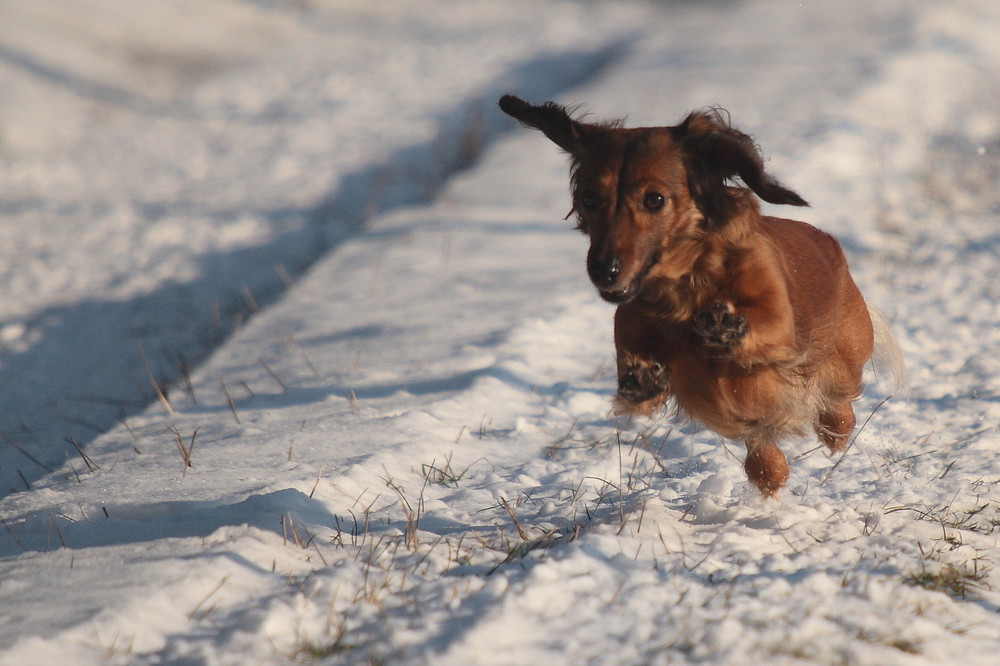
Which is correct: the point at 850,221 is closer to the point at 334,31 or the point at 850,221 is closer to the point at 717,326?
the point at 717,326

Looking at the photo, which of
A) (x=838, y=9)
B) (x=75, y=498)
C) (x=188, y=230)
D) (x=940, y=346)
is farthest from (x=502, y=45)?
(x=75, y=498)

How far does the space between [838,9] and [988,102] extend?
4.60m

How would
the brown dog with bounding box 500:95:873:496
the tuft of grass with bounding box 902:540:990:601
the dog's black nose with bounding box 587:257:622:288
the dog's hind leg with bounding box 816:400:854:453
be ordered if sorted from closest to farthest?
1. the tuft of grass with bounding box 902:540:990:601
2. the dog's black nose with bounding box 587:257:622:288
3. the brown dog with bounding box 500:95:873:496
4. the dog's hind leg with bounding box 816:400:854:453

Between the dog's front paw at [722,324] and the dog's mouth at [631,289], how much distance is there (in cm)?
20

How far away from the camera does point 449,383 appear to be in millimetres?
4453

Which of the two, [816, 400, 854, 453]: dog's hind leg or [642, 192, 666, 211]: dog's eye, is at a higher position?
[642, 192, 666, 211]: dog's eye

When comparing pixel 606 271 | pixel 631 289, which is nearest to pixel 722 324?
pixel 631 289

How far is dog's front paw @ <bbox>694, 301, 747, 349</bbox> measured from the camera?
2.69 metres

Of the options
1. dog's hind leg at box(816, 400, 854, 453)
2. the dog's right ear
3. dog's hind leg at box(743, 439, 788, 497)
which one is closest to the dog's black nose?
the dog's right ear

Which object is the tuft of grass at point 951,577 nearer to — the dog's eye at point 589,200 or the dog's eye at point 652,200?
the dog's eye at point 652,200

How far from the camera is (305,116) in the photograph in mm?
11703

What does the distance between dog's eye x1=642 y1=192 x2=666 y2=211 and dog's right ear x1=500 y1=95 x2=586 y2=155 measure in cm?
46

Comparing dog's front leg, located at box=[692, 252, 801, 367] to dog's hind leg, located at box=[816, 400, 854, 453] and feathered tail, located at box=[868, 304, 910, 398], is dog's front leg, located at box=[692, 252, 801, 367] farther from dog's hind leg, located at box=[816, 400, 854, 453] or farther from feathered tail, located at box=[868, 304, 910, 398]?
feathered tail, located at box=[868, 304, 910, 398]

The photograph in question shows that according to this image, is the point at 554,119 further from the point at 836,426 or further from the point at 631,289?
the point at 836,426
